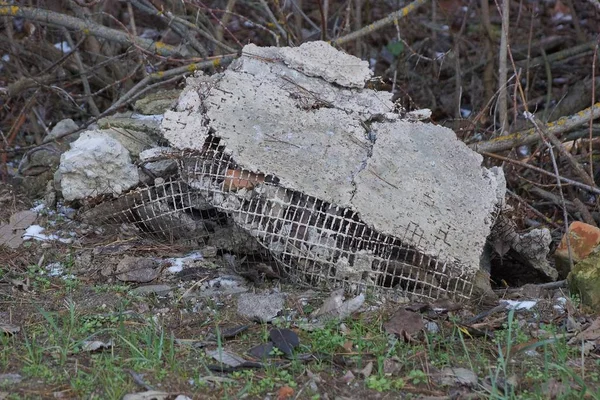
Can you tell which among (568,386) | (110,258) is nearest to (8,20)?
(110,258)

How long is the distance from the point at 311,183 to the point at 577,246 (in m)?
1.45

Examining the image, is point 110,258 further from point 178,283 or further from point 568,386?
point 568,386

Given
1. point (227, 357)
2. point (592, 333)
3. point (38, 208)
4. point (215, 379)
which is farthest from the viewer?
point (38, 208)

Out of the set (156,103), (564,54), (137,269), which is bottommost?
(137,269)

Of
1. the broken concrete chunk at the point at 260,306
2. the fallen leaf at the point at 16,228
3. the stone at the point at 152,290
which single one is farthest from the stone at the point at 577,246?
the fallen leaf at the point at 16,228

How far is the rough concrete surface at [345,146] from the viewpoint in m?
3.65

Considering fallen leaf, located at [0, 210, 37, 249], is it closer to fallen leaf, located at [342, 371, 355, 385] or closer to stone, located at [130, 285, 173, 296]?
stone, located at [130, 285, 173, 296]

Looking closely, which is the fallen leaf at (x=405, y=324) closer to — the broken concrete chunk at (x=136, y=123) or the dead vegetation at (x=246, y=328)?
the dead vegetation at (x=246, y=328)

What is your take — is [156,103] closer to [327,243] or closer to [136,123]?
[136,123]

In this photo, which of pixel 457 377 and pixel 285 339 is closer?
pixel 457 377

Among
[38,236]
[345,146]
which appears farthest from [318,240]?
[38,236]

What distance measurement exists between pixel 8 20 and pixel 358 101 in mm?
3201

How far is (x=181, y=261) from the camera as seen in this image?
3.97 m

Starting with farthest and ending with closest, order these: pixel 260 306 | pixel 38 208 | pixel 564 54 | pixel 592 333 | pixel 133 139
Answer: pixel 564 54 → pixel 38 208 → pixel 133 139 → pixel 260 306 → pixel 592 333
